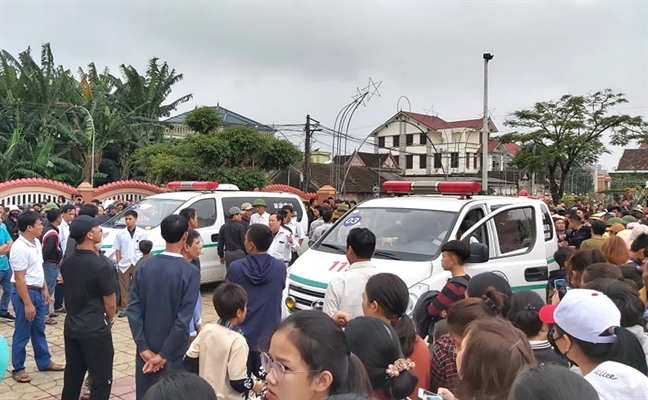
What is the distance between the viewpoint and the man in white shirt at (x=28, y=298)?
15.4 feet

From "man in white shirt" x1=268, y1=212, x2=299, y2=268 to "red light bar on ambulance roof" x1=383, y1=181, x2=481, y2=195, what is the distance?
5.27 feet

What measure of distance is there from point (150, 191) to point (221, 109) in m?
24.7

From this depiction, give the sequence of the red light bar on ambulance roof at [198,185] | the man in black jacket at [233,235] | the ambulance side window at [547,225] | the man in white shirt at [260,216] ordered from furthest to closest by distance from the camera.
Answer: the red light bar on ambulance roof at [198,185], the man in white shirt at [260,216], the man in black jacket at [233,235], the ambulance side window at [547,225]

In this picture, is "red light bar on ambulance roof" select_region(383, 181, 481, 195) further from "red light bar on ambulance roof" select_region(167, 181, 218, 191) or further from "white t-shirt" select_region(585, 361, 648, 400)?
"white t-shirt" select_region(585, 361, 648, 400)

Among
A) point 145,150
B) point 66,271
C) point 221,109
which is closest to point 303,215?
point 66,271

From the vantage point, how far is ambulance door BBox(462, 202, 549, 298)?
5406 millimetres

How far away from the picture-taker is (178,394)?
1388 millimetres

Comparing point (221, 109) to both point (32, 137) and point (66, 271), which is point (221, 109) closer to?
point (32, 137)

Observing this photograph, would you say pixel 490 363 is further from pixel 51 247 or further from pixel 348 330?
pixel 51 247

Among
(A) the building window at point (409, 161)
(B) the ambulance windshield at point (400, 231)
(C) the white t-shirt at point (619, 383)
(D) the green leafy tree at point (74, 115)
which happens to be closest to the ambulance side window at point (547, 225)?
(B) the ambulance windshield at point (400, 231)

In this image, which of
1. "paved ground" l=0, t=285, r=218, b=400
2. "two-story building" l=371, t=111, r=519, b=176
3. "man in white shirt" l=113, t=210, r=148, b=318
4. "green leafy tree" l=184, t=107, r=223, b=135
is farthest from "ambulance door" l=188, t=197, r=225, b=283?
"two-story building" l=371, t=111, r=519, b=176

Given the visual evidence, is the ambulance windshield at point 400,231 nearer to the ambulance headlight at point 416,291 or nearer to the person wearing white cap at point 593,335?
the ambulance headlight at point 416,291

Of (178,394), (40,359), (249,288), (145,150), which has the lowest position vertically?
(40,359)

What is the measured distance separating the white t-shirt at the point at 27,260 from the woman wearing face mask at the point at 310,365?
3.94m
